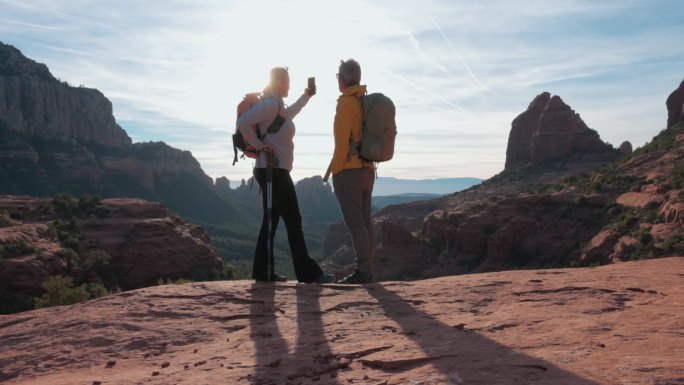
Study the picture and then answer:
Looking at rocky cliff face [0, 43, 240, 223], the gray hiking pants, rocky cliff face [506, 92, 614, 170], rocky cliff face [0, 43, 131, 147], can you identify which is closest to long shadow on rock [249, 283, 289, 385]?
the gray hiking pants

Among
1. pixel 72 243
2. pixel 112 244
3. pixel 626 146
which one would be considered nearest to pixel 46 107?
pixel 112 244

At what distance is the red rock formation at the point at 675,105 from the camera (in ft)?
220

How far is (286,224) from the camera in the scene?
21.1 ft

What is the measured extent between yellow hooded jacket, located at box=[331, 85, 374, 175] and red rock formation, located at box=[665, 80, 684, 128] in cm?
7266

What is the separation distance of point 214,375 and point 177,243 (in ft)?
102

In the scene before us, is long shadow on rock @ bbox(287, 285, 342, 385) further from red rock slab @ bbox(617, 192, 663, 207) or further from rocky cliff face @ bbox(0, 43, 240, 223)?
rocky cliff face @ bbox(0, 43, 240, 223)

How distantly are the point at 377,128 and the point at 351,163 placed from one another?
49 cm

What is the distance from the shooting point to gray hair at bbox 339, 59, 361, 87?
6199 millimetres

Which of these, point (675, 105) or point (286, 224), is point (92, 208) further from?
point (675, 105)

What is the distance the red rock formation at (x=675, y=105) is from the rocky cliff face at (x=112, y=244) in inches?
2332

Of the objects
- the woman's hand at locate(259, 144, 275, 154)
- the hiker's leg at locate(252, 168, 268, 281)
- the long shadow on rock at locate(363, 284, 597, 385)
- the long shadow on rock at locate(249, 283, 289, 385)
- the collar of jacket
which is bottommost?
the long shadow on rock at locate(249, 283, 289, 385)

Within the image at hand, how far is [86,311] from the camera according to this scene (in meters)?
5.36

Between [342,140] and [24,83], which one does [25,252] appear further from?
[24,83]

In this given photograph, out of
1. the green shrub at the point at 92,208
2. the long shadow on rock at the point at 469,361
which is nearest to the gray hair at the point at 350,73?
the long shadow on rock at the point at 469,361
